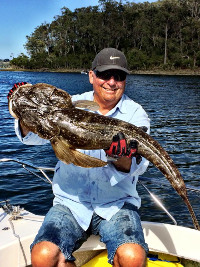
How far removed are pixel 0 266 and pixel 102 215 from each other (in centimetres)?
123

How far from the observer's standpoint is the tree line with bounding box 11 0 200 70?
8900 cm

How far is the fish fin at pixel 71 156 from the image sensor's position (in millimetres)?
2982

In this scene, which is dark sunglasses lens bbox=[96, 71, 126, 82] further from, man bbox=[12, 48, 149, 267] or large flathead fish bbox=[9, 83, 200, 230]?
large flathead fish bbox=[9, 83, 200, 230]

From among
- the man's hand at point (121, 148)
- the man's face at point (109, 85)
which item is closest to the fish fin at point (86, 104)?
the man's hand at point (121, 148)

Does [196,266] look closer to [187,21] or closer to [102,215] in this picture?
[102,215]

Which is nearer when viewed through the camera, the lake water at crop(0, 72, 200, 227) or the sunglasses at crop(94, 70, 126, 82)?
the sunglasses at crop(94, 70, 126, 82)

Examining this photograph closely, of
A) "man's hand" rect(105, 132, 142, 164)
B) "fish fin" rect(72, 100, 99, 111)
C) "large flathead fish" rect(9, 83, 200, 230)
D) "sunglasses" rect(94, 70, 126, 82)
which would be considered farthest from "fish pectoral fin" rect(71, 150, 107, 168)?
"sunglasses" rect(94, 70, 126, 82)

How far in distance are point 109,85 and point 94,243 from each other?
1.84 m

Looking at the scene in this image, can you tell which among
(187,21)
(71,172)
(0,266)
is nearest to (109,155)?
(71,172)

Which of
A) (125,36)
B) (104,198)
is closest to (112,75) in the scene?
(104,198)

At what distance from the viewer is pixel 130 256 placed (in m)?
3.01

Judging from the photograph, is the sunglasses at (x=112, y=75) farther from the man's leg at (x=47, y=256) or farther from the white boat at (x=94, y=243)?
the man's leg at (x=47, y=256)

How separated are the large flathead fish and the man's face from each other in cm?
74

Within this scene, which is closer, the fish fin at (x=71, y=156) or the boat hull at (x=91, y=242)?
the fish fin at (x=71, y=156)
